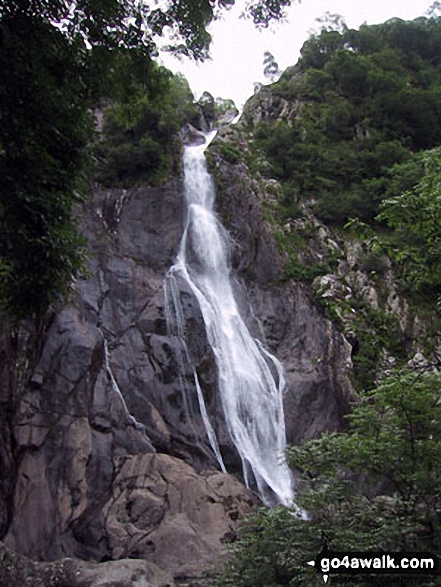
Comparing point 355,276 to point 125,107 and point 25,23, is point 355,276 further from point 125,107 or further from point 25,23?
point 25,23

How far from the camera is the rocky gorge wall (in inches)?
451

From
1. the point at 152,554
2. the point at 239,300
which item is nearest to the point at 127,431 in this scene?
the point at 152,554

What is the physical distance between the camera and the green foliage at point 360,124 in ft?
75.8

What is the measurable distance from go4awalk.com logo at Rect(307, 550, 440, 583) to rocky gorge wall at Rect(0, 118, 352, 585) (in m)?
4.70

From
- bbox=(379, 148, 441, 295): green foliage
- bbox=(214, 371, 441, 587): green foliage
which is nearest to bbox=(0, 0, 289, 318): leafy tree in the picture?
bbox=(379, 148, 441, 295): green foliage

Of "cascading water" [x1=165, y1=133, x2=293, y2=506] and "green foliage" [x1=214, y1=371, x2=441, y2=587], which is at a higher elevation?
"cascading water" [x1=165, y1=133, x2=293, y2=506]

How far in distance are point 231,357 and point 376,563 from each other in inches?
451

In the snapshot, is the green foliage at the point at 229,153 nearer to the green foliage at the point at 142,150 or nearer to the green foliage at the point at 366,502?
the green foliage at the point at 142,150

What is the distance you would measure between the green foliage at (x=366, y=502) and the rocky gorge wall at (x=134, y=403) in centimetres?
410

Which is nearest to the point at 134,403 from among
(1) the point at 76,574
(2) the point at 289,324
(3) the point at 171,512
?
(3) the point at 171,512

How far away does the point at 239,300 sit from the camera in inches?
744

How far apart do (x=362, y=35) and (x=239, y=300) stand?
2034 centimetres

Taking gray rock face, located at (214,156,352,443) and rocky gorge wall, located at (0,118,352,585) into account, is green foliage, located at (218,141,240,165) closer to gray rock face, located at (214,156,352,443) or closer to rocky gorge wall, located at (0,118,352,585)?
gray rock face, located at (214,156,352,443)

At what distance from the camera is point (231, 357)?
16.4 metres
